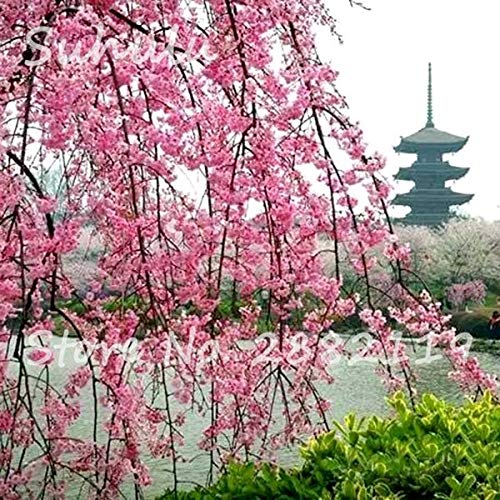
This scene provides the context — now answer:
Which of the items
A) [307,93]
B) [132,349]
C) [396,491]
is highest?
[307,93]

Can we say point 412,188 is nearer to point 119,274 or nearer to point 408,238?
point 408,238

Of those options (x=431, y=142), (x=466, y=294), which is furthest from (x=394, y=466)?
(x=431, y=142)

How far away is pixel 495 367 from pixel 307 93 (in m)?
8.69

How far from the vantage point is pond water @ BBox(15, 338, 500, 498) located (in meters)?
4.59

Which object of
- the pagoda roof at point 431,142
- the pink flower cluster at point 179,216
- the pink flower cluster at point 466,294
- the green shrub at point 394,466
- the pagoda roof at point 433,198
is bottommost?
the green shrub at point 394,466

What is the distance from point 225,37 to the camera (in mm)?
1782

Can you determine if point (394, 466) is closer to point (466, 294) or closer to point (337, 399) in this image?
point (337, 399)

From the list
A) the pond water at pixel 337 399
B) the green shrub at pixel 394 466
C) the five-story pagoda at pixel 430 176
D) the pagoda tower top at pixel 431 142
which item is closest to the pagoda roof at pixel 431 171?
the five-story pagoda at pixel 430 176

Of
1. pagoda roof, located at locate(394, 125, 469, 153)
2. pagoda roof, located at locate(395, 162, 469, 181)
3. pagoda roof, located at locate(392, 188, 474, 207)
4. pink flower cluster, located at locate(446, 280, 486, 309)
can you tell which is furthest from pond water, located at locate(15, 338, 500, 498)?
pagoda roof, located at locate(394, 125, 469, 153)

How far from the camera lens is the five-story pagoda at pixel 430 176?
2378cm

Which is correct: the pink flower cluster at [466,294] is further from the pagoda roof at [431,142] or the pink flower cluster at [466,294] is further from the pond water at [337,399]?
the pagoda roof at [431,142]

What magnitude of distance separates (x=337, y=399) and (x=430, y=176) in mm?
18102

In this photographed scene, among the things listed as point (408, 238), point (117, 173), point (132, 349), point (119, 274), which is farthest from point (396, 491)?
point (408, 238)

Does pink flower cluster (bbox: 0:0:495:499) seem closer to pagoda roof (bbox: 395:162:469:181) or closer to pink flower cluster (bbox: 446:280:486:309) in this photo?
pink flower cluster (bbox: 446:280:486:309)
